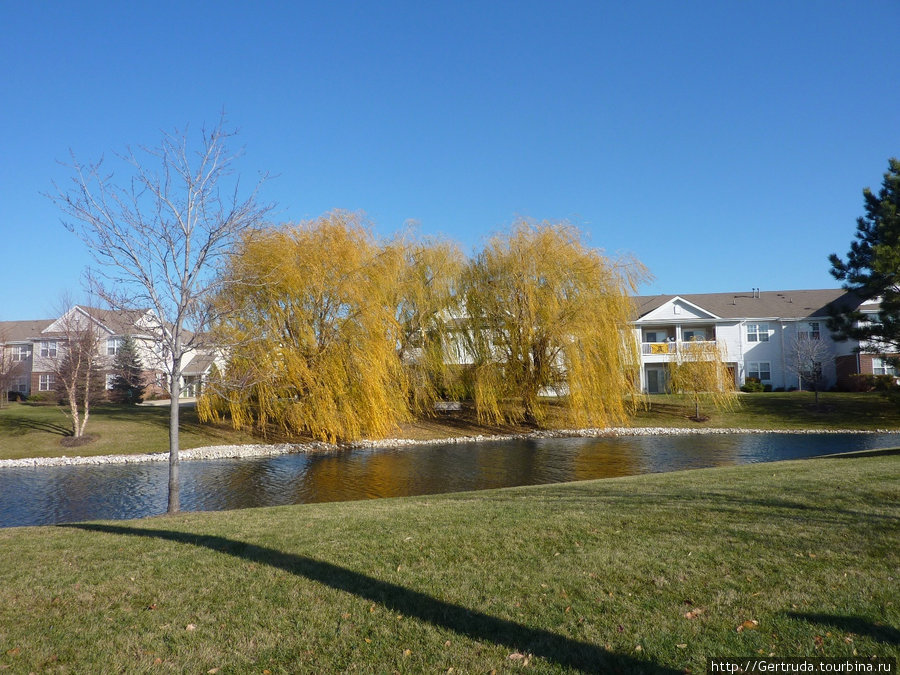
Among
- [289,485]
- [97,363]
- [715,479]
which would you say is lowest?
[289,485]

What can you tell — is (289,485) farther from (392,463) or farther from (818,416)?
(818,416)

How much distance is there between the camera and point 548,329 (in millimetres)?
28156

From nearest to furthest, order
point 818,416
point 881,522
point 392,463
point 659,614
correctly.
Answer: point 659,614 < point 881,522 < point 392,463 < point 818,416

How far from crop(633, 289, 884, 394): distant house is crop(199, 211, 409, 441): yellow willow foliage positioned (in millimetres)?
23979

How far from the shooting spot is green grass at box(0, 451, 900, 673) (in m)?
4.01

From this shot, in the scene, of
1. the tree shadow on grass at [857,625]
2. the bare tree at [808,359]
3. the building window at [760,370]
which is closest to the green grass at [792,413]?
the bare tree at [808,359]

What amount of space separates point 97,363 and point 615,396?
2540cm

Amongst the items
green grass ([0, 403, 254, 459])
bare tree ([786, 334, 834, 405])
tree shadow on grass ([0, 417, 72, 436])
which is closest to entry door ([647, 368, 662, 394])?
bare tree ([786, 334, 834, 405])

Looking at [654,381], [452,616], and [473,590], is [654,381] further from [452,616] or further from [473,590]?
[452,616]

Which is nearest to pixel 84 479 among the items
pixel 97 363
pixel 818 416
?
pixel 97 363

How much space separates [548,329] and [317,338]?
434 inches

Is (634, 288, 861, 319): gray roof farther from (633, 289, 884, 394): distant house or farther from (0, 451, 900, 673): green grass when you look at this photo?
(0, 451, 900, 673): green grass

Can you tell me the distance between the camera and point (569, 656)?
12.8 ft

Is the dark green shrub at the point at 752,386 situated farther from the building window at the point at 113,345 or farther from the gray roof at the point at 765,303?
the building window at the point at 113,345
